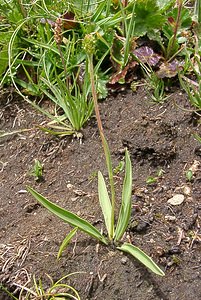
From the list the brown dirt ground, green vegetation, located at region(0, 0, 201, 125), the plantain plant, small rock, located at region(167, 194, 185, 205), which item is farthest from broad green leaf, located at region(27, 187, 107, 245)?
green vegetation, located at region(0, 0, 201, 125)

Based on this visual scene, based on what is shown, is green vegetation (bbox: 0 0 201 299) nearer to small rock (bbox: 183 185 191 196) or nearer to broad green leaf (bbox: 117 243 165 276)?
small rock (bbox: 183 185 191 196)

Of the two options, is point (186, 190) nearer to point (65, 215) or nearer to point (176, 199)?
point (176, 199)

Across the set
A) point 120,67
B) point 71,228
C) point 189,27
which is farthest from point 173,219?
point 189,27

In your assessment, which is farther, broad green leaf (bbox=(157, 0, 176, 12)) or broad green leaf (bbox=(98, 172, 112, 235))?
broad green leaf (bbox=(157, 0, 176, 12))

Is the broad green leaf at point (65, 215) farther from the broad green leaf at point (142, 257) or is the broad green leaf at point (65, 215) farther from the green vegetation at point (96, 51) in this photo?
the green vegetation at point (96, 51)

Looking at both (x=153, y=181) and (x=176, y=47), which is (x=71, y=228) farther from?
(x=176, y=47)

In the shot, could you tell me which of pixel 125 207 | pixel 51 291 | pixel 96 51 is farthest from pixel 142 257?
pixel 96 51

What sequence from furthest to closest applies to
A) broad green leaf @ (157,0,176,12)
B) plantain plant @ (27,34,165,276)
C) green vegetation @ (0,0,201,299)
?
broad green leaf @ (157,0,176,12) < green vegetation @ (0,0,201,299) < plantain plant @ (27,34,165,276)
